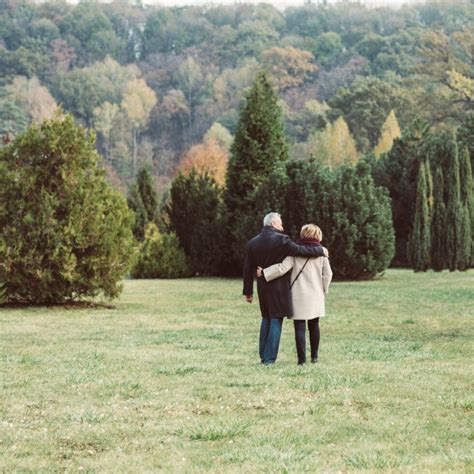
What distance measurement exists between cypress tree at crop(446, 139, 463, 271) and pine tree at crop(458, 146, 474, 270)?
171 millimetres

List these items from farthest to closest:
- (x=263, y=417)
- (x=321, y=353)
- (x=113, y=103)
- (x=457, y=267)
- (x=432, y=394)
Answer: (x=113, y=103), (x=457, y=267), (x=321, y=353), (x=432, y=394), (x=263, y=417)

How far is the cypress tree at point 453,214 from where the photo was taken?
30672 mm

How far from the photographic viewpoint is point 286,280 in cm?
964

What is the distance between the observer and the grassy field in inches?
215

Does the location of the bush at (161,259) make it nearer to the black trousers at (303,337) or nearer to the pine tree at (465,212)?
the pine tree at (465,212)

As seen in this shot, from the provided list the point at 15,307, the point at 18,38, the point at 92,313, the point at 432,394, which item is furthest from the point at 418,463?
the point at 18,38

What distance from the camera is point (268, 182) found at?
2877 cm

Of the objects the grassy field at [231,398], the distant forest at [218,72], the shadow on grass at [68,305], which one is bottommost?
the grassy field at [231,398]

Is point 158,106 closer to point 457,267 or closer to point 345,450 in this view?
point 457,267

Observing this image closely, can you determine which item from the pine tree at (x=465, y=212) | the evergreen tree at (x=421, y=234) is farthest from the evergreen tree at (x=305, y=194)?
the pine tree at (x=465, y=212)

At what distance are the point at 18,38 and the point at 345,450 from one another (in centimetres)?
9921

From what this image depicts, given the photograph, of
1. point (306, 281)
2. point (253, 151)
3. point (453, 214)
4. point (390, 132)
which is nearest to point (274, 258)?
point (306, 281)

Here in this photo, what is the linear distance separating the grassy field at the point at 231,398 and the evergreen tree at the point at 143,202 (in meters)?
22.0

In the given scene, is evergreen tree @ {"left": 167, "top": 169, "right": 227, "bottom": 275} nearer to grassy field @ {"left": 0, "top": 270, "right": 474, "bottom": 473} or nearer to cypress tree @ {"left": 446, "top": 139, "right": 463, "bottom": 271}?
cypress tree @ {"left": 446, "top": 139, "right": 463, "bottom": 271}
